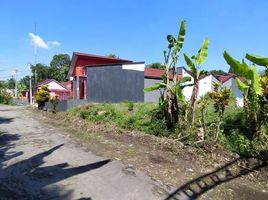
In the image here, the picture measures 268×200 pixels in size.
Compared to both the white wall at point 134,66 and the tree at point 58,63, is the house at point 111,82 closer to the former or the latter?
the white wall at point 134,66

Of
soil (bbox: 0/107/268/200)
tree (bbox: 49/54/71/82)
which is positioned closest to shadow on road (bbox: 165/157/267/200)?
soil (bbox: 0/107/268/200)

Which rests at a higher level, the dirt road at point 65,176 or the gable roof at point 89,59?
the gable roof at point 89,59

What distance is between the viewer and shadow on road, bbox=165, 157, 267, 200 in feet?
17.8

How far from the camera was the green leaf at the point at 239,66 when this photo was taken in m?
8.18

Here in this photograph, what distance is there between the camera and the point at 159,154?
25.7ft

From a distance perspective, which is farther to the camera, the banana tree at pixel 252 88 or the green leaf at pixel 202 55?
the green leaf at pixel 202 55

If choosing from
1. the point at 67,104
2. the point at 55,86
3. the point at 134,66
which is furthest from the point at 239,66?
the point at 55,86

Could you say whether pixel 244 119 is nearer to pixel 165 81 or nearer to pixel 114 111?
pixel 165 81

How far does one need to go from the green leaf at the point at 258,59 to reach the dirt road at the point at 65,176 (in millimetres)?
4487

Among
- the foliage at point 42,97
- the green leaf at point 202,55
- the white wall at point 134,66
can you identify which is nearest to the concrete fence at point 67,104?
the white wall at point 134,66

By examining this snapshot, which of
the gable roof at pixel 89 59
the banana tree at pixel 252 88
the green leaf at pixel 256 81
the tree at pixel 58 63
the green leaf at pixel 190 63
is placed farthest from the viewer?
the tree at pixel 58 63

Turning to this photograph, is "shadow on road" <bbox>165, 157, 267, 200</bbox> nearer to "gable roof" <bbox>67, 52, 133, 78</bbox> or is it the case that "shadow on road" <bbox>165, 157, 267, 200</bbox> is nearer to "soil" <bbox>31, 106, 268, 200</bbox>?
"soil" <bbox>31, 106, 268, 200</bbox>

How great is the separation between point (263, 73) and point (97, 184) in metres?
5.66

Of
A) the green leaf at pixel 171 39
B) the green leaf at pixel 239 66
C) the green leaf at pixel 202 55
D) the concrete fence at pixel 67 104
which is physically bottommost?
the concrete fence at pixel 67 104
